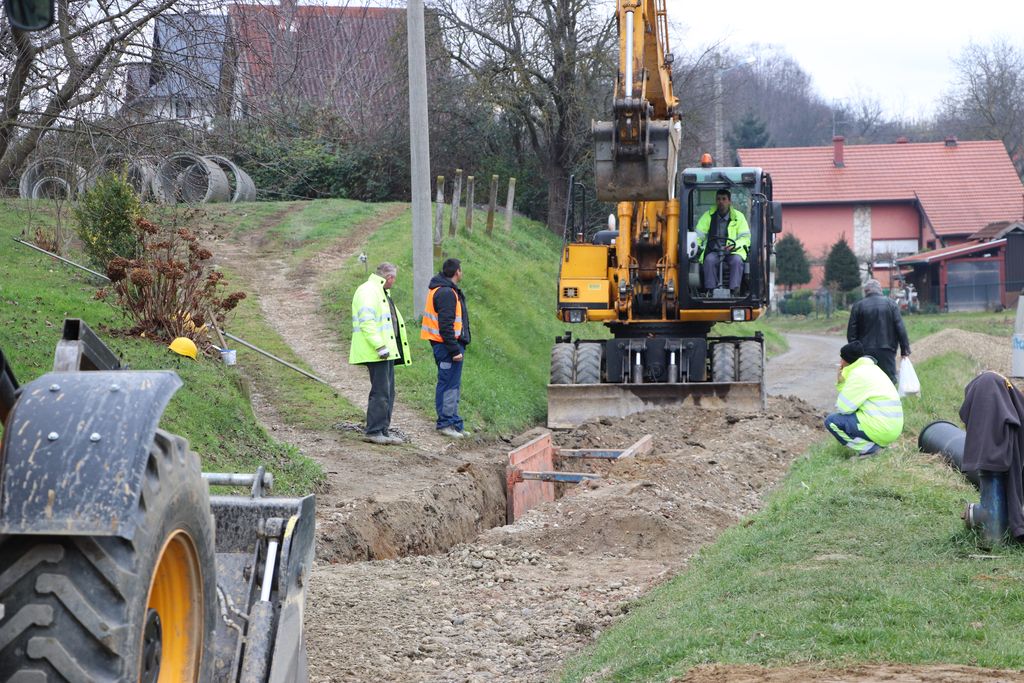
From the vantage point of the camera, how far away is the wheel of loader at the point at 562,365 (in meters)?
18.0

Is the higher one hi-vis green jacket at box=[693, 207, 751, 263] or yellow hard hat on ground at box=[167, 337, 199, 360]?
hi-vis green jacket at box=[693, 207, 751, 263]

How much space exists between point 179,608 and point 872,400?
969 centimetres

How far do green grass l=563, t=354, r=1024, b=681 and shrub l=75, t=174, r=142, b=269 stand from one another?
894 cm

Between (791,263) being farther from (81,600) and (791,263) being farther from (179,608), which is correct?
(81,600)

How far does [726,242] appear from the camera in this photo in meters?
17.7

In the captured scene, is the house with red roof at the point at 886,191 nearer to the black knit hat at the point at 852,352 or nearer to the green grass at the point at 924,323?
the green grass at the point at 924,323

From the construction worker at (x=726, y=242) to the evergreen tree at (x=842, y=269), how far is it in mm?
41464

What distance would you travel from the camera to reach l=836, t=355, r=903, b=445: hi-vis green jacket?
39.8ft

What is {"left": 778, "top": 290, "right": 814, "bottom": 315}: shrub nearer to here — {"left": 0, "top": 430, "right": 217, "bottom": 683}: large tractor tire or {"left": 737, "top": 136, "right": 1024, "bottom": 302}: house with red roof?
{"left": 737, "top": 136, "right": 1024, "bottom": 302}: house with red roof

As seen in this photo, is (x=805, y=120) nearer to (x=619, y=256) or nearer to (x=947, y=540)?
(x=619, y=256)

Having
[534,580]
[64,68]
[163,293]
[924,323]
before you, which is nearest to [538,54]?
[924,323]

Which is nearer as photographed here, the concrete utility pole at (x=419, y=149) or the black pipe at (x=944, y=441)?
the black pipe at (x=944, y=441)

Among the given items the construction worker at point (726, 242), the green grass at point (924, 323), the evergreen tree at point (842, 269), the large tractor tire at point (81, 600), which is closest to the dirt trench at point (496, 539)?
the construction worker at point (726, 242)

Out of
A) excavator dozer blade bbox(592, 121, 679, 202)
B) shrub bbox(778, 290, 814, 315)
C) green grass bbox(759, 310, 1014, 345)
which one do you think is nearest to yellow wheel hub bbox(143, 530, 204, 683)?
excavator dozer blade bbox(592, 121, 679, 202)
